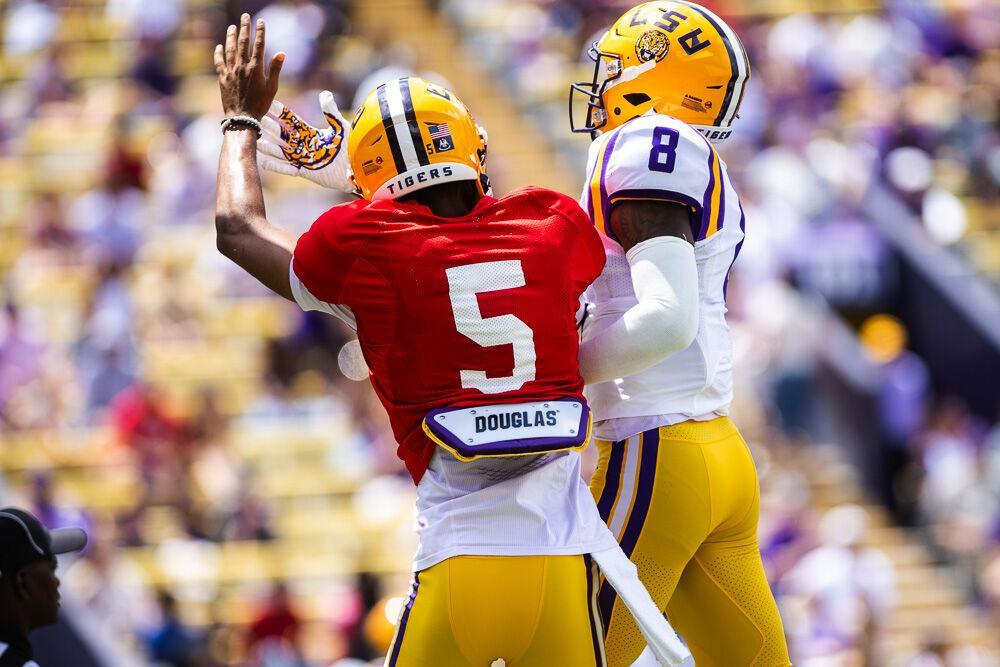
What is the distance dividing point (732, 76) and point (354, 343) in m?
8.82

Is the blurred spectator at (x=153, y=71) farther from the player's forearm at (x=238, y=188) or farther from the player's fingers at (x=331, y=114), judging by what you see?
the player's forearm at (x=238, y=188)

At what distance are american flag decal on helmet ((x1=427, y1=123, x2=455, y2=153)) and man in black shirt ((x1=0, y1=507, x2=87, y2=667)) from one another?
1535 millimetres

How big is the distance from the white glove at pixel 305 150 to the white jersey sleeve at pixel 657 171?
2.34ft

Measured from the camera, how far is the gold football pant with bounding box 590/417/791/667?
4805 millimetres

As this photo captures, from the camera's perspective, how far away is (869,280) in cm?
1561

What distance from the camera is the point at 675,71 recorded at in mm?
5043

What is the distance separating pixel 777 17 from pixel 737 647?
14.5 metres

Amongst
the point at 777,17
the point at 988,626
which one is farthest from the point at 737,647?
the point at 777,17

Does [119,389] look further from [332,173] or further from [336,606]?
[332,173]

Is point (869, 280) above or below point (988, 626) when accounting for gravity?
above

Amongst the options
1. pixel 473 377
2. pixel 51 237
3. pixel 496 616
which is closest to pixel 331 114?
pixel 473 377

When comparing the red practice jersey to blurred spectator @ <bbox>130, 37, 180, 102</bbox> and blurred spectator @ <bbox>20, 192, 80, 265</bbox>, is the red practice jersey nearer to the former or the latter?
blurred spectator @ <bbox>20, 192, 80, 265</bbox>

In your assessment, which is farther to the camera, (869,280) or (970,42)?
(970,42)

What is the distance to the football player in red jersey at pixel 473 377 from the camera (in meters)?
4.32
